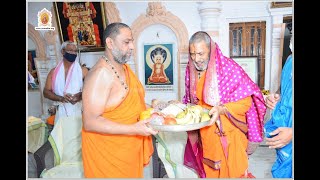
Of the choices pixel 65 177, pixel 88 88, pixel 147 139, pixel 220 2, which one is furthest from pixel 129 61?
pixel 65 177

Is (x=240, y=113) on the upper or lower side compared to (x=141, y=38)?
lower

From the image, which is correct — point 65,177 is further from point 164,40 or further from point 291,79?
point 291,79

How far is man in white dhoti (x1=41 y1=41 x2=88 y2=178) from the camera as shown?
8.41ft

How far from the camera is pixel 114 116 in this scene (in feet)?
7.98

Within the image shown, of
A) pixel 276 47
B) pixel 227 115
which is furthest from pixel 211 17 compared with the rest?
pixel 227 115

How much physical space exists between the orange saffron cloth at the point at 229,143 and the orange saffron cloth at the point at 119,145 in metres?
0.42

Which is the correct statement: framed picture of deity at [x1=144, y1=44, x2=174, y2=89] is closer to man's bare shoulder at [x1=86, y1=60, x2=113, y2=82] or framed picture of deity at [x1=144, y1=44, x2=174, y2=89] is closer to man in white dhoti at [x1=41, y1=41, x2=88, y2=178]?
man's bare shoulder at [x1=86, y1=60, x2=113, y2=82]

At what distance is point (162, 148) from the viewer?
258 centimetres

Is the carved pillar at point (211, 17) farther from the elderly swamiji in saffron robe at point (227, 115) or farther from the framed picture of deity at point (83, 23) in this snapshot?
the framed picture of deity at point (83, 23)

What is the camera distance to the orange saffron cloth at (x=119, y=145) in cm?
244

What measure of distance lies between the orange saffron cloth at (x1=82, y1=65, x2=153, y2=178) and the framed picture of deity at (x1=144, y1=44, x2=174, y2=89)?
0.10 meters

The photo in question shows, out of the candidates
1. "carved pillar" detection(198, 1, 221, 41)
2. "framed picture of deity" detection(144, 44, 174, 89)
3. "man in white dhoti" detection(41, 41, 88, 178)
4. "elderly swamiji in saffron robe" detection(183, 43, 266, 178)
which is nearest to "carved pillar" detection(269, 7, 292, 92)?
"elderly swamiji in saffron robe" detection(183, 43, 266, 178)

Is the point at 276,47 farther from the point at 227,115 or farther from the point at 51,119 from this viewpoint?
the point at 51,119

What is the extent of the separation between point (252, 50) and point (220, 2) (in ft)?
1.31
